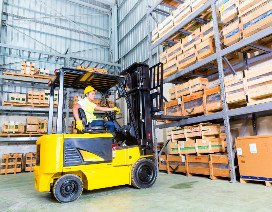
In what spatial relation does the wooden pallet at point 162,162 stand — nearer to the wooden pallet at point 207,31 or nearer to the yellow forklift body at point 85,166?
the yellow forklift body at point 85,166

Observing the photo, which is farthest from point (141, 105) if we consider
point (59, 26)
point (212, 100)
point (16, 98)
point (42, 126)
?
point (59, 26)

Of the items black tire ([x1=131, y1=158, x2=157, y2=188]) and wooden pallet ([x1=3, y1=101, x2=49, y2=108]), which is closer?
black tire ([x1=131, y1=158, x2=157, y2=188])

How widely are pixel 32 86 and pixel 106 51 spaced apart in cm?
582

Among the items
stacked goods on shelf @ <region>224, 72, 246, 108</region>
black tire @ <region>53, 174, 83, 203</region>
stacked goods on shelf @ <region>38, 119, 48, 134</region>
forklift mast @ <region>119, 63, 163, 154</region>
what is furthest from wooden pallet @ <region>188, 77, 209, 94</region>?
stacked goods on shelf @ <region>38, 119, 48, 134</region>

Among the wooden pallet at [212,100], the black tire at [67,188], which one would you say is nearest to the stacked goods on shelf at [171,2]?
the wooden pallet at [212,100]

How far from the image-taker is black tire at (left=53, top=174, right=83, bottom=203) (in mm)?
4375

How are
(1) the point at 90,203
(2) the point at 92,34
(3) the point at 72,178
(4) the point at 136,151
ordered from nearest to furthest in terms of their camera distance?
(1) the point at 90,203 → (3) the point at 72,178 → (4) the point at 136,151 → (2) the point at 92,34

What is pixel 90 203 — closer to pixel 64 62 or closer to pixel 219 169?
pixel 219 169

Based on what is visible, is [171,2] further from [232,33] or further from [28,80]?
[28,80]

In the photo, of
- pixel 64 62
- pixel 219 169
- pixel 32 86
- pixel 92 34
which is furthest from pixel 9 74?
pixel 219 169

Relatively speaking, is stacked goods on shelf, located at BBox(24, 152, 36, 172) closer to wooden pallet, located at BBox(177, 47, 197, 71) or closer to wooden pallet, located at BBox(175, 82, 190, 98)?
wooden pallet, located at BBox(175, 82, 190, 98)

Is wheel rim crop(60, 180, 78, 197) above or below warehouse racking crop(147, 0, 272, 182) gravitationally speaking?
below

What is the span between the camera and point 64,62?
14.2m

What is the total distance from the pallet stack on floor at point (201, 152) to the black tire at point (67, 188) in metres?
Answer: 3.36
